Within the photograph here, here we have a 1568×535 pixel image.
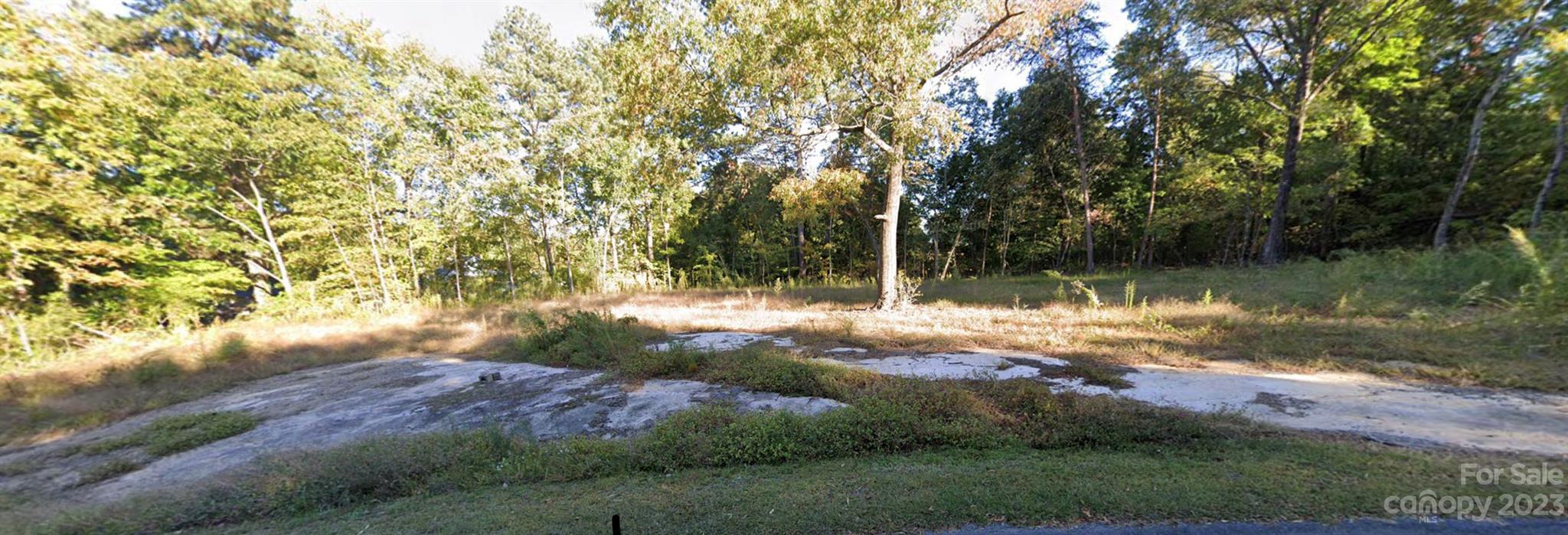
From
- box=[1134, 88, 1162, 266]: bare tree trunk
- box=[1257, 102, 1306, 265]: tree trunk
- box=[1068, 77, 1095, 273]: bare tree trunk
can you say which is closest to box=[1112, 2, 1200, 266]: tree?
box=[1134, 88, 1162, 266]: bare tree trunk

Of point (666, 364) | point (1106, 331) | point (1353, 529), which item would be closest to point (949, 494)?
point (1353, 529)

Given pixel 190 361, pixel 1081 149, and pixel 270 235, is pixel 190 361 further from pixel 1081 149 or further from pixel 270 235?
pixel 1081 149

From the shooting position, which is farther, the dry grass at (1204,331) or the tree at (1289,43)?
the tree at (1289,43)

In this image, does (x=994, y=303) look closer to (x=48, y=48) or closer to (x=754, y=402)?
(x=754, y=402)

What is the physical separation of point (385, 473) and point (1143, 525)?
18.3 ft

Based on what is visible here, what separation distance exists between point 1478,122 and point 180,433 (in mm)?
27616

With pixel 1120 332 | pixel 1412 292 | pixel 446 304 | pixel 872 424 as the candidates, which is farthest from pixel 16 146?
pixel 1412 292

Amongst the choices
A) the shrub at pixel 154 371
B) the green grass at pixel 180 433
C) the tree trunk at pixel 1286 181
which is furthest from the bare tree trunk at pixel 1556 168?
the shrub at pixel 154 371

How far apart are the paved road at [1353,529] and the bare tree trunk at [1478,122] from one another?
15227mm

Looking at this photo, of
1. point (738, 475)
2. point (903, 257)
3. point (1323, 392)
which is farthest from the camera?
point (903, 257)

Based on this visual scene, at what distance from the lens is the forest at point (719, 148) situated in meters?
10.1

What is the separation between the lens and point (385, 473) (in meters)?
3.99

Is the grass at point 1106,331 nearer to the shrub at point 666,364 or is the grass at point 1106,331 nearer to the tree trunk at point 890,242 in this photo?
the tree trunk at point 890,242

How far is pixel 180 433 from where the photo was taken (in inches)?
226
